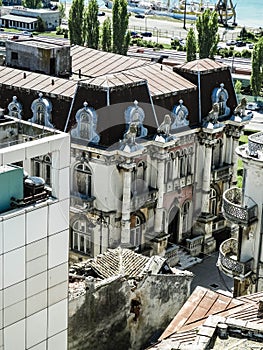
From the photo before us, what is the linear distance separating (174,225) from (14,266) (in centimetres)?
2922

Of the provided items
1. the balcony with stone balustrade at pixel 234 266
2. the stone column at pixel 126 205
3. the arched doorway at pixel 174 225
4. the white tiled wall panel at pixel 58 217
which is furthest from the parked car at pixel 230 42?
the white tiled wall panel at pixel 58 217

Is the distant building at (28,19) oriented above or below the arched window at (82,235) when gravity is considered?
above

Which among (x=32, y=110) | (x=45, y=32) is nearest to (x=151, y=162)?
(x=32, y=110)

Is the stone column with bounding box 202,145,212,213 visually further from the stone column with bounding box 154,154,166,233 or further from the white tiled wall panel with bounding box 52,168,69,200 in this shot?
the white tiled wall panel with bounding box 52,168,69,200

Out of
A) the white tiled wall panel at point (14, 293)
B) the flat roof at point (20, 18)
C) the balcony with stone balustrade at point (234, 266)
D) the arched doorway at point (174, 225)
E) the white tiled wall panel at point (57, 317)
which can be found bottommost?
the arched doorway at point (174, 225)

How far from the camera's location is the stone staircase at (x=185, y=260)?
56.8 metres

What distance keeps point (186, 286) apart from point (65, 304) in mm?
10471

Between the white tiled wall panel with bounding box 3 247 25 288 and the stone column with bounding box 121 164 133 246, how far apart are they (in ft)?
72.3

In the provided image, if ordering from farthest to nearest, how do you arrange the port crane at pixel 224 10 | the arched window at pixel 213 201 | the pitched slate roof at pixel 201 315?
1. the port crane at pixel 224 10
2. the arched window at pixel 213 201
3. the pitched slate roof at pixel 201 315

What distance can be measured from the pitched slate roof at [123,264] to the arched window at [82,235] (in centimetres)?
1036

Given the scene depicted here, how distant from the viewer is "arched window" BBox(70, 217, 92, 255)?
53062 mm

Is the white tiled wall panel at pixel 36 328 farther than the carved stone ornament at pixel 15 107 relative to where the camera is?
No

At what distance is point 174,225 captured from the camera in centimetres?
5775

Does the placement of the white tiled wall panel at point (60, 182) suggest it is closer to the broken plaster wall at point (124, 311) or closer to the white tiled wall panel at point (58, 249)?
the white tiled wall panel at point (58, 249)
